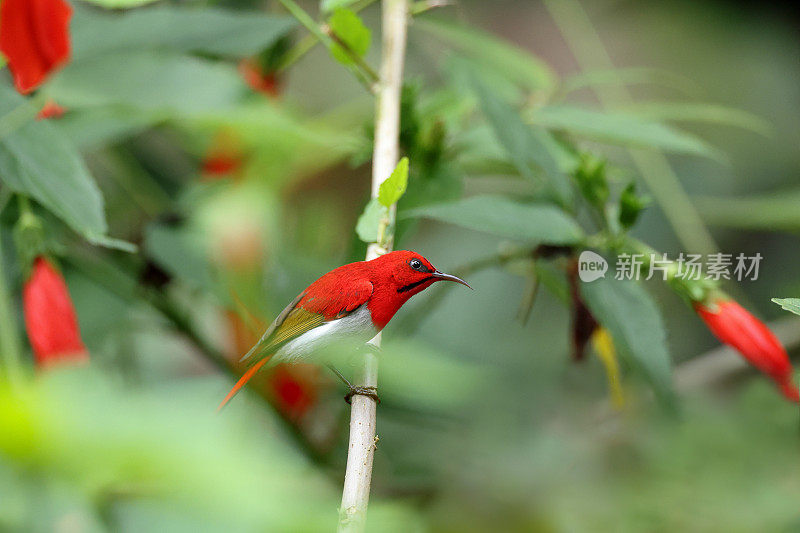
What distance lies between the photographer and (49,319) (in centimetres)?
23

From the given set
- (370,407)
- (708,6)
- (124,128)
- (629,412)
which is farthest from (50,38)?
(708,6)

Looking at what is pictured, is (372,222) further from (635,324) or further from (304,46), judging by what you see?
(304,46)

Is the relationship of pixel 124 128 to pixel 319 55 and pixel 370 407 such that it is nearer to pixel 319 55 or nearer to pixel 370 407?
pixel 370 407

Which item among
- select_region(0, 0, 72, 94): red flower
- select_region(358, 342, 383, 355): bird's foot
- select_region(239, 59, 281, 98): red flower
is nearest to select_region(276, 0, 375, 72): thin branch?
select_region(239, 59, 281, 98): red flower

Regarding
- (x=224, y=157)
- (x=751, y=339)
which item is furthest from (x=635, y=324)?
(x=224, y=157)

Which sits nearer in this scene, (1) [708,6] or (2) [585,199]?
(2) [585,199]

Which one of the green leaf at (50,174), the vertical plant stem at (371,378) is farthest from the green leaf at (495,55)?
the green leaf at (50,174)

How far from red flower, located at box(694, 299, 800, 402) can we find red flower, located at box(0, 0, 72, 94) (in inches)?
9.8

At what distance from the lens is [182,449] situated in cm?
10

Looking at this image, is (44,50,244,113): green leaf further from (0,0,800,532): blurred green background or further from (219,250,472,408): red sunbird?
(219,250,472,408): red sunbird

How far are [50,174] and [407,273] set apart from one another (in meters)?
0.14

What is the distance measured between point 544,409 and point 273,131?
386mm

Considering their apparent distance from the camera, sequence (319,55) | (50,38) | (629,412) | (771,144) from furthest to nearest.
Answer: (319,55) < (771,144) < (629,412) < (50,38)

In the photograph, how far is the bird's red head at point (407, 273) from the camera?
0.50ft
